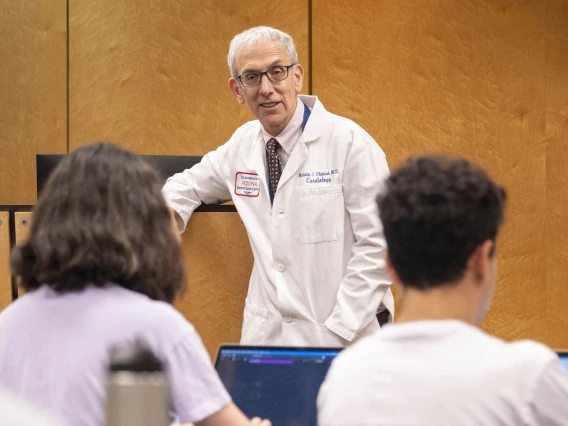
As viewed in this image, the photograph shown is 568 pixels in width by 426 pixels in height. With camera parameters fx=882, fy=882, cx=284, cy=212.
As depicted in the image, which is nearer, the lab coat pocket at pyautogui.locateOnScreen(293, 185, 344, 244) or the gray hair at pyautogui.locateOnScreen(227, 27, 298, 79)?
the lab coat pocket at pyautogui.locateOnScreen(293, 185, 344, 244)

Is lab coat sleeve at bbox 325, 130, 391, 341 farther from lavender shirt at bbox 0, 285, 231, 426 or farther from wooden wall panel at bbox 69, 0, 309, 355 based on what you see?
wooden wall panel at bbox 69, 0, 309, 355

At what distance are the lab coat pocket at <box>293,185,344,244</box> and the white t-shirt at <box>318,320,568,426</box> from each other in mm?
1244

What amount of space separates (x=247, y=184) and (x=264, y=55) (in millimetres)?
369

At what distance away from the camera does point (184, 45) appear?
4008mm


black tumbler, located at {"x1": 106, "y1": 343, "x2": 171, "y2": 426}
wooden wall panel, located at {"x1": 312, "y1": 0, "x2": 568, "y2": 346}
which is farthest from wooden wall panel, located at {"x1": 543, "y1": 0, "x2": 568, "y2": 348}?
black tumbler, located at {"x1": 106, "y1": 343, "x2": 171, "y2": 426}

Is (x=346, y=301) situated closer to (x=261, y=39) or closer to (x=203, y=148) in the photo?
(x=261, y=39)

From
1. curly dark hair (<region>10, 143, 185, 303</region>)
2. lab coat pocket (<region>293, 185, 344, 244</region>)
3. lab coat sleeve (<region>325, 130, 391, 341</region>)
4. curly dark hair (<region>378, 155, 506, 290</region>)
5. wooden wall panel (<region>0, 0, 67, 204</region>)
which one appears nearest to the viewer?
curly dark hair (<region>378, 155, 506, 290</region>)

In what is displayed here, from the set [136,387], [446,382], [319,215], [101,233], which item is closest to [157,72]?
[319,215]

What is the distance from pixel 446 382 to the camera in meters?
1.08

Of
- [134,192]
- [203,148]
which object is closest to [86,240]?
[134,192]

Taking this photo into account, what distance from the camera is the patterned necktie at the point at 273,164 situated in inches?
98.9

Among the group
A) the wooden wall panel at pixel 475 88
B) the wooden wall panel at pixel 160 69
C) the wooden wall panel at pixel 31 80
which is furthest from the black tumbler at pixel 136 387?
the wooden wall panel at pixel 31 80

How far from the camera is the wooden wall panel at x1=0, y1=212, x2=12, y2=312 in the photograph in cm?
231

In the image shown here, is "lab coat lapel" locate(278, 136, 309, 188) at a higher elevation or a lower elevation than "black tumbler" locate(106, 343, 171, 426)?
higher
